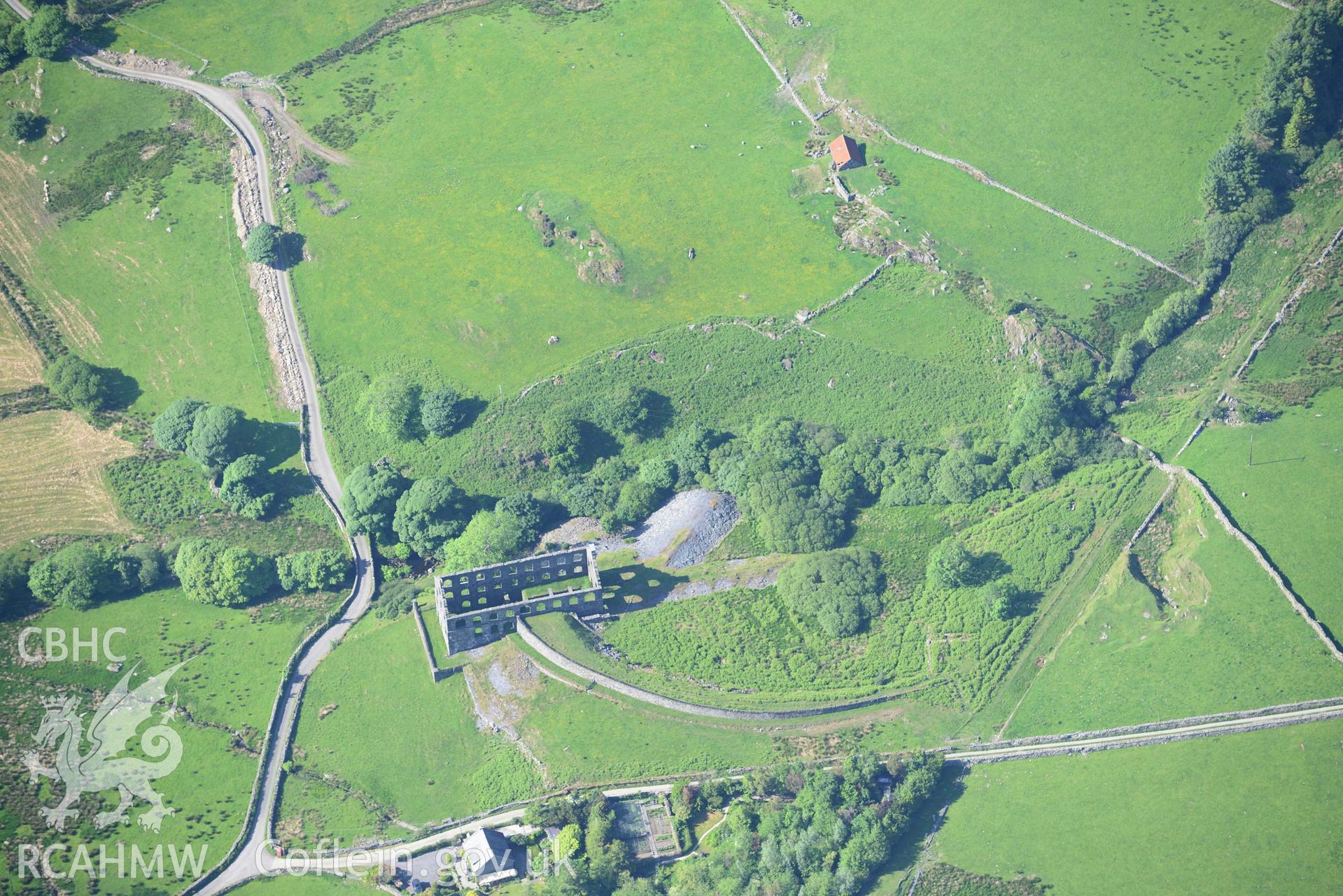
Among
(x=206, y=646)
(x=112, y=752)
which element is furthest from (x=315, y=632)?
(x=112, y=752)

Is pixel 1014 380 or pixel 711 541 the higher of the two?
pixel 1014 380

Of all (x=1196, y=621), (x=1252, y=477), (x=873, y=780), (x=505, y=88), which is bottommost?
(x=873, y=780)

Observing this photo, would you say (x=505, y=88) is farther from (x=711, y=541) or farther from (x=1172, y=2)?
(x=1172, y=2)

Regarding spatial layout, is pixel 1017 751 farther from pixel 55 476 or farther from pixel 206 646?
pixel 55 476

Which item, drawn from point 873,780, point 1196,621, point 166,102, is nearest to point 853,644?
point 873,780

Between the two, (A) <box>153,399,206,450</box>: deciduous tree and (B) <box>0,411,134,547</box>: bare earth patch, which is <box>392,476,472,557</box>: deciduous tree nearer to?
(A) <box>153,399,206,450</box>: deciduous tree

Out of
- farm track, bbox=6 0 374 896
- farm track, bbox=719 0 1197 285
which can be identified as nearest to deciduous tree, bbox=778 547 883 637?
farm track, bbox=6 0 374 896

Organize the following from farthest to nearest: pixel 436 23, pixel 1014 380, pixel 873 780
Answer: pixel 436 23 < pixel 1014 380 < pixel 873 780
